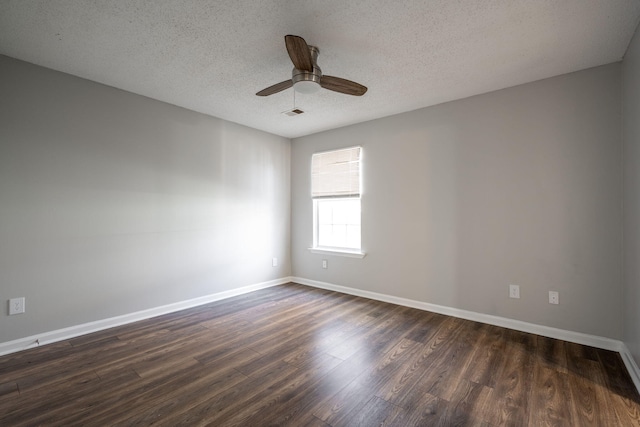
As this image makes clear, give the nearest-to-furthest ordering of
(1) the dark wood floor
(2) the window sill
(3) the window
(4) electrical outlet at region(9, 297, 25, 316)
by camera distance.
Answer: (1) the dark wood floor
(4) electrical outlet at region(9, 297, 25, 316)
(2) the window sill
(3) the window

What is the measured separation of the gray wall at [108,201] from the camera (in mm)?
2469

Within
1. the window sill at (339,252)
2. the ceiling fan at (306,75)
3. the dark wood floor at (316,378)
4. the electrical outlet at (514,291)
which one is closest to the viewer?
the dark wood floor at (316,378)

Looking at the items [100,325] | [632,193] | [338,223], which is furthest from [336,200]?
[100,325]

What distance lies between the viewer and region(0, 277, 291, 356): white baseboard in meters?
2.45

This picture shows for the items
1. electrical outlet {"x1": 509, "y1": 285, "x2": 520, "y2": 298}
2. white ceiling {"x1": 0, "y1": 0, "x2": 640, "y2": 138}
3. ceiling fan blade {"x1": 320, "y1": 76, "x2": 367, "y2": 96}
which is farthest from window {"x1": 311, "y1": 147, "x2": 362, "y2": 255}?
electrical outlet {"x1": 509, "y1": 285, "x2": 520, "y2": 298}

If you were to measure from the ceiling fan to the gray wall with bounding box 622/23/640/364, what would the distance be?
197cm

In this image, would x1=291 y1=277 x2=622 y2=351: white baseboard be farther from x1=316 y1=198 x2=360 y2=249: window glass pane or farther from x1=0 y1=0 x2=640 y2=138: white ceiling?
x1=0 y1=0 x2=640 y2=138: white ceiling

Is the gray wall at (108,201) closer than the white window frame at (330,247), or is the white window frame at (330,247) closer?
the gray wall at (108,201)

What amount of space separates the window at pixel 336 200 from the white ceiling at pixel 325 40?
1309 millimetres

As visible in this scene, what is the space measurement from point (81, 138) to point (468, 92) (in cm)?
400

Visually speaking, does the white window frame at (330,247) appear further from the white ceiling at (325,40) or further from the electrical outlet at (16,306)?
the electrical outlet at (16,306)

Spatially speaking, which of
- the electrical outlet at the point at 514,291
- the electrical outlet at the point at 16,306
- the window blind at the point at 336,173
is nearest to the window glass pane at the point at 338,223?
the window blind at the point at 336,173

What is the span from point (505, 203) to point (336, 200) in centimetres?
225

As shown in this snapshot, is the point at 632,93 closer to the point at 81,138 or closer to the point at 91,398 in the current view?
the point at 91,398
